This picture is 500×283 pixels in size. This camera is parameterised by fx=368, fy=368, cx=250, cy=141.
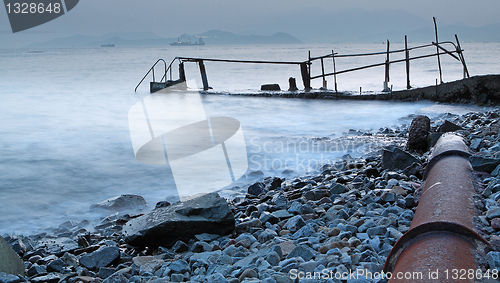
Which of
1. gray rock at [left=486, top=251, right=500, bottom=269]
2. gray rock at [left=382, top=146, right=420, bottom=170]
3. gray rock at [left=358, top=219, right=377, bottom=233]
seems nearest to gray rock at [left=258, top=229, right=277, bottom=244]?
gray rock at [left=358, top=219, right=377, bottom=233]

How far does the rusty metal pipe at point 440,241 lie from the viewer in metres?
1.52

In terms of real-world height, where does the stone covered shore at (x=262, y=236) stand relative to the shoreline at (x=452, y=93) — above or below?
below

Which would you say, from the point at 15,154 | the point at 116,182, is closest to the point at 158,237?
the point at 116,182

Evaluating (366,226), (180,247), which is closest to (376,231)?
(366,226)

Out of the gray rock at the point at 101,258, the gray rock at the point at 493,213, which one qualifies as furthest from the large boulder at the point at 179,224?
the gray rock at the point at 493,213

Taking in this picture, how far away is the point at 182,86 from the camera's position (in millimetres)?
16250

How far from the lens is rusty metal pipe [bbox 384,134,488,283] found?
152cm

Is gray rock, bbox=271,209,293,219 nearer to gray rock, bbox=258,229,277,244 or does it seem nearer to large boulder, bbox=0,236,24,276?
gray rock, bbox=258,229,277,244

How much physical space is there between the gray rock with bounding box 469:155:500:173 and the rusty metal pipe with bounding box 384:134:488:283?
2.22 feet

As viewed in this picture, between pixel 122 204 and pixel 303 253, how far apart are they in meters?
3.07

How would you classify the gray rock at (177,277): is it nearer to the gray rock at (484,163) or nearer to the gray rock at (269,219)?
the gray rock at (269,219)

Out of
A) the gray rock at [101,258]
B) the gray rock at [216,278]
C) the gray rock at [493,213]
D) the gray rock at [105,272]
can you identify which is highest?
the gray rock at [493,213]

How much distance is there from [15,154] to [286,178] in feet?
19.6

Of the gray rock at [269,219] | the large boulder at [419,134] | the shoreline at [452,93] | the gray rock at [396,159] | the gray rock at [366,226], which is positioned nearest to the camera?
the gray rock at [366,226]
